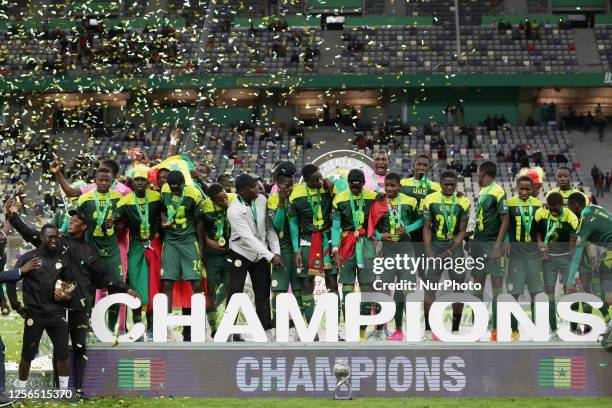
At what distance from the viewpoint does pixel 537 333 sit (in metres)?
10.2

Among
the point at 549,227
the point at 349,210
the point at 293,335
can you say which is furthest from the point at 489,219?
the point at 293,335

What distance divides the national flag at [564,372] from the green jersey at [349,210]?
7.21ft

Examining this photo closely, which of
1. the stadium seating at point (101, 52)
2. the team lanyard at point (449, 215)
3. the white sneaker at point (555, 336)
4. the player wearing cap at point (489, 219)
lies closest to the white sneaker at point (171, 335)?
the team lanyard at point (449, 215)

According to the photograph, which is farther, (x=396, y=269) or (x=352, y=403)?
(x=396, y=269)

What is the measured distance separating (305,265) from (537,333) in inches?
89.7

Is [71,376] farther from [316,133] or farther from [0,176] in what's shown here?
[316,133]

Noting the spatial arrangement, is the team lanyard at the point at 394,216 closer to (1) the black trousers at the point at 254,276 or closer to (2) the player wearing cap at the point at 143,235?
(1) the black trousers at the point at 254,276

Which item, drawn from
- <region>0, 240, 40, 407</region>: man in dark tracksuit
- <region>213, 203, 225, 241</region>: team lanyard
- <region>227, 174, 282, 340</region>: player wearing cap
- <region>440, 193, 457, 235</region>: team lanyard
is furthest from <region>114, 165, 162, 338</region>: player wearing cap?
<region>440, 193, 457, 235</region>: team lanyard

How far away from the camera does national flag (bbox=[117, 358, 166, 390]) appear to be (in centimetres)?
1003

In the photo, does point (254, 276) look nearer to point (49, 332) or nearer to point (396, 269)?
point (396, 269)

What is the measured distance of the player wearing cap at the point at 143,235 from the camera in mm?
10922

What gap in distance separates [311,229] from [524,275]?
6.79ft

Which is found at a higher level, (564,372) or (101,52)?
(101,52)

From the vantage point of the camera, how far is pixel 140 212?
10914 mm
